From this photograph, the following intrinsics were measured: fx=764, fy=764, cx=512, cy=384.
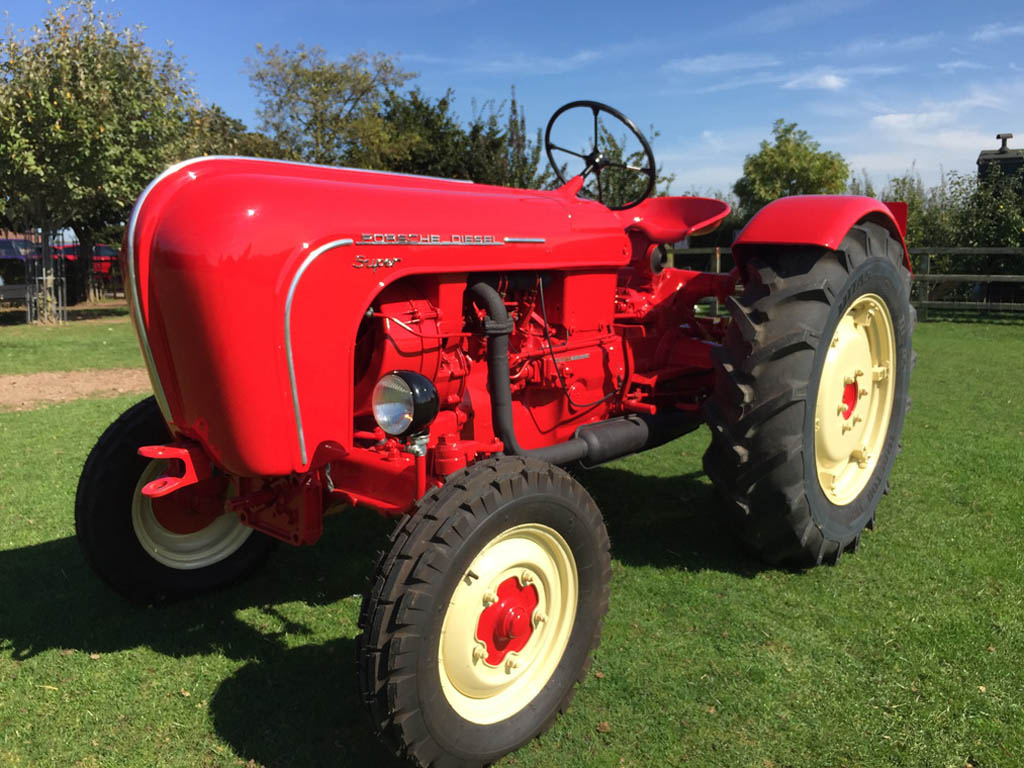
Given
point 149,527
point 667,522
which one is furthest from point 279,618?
point 667,522

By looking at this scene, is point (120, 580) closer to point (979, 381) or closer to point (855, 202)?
point (855, 202)

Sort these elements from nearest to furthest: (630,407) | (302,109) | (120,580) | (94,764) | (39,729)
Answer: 1. (94,764)
2. (39,729)
3. (120,580)
4. (630,407)
5. (302,109)

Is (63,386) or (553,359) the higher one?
(553,359)

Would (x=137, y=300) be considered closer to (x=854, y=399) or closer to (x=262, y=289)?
(x=262, y=289)

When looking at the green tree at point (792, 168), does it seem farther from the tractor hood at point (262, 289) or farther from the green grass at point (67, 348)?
the tractor hood at point (262, 289)

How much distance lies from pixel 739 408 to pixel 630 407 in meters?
0.68

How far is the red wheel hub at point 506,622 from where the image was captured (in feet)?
7.34

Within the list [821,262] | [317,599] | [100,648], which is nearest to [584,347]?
[821,262]

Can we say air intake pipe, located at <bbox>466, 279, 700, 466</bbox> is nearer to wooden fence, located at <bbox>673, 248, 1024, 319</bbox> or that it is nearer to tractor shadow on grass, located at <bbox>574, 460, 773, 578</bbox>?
tractor shadow on grass, located at <bbox>574, 460, 773, 578</bbox>

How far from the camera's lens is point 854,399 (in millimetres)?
3676

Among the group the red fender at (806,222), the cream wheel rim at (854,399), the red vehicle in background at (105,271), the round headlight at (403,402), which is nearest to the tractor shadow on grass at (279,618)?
the cream wheel rim at (854,399)

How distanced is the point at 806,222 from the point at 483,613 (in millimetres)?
2159

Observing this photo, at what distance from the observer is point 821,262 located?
3.23 meters

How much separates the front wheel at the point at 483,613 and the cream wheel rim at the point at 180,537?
1260 millimetres
